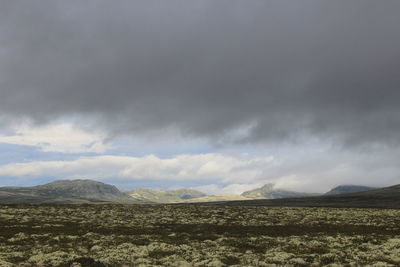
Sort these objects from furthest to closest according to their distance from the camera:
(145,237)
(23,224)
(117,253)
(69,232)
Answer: (23,224) < (69,232) < (145,237) < (117,253)

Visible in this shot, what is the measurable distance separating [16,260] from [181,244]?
14.3 metres

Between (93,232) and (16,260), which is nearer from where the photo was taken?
(16,260)

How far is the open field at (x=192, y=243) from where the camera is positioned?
26141mm

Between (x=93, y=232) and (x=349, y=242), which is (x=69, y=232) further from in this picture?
(x=349, y=242)

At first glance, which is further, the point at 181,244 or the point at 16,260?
the point at 181,244

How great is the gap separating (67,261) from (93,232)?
16.0 m

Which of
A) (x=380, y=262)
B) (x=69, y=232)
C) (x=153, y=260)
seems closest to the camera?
(x=380, y=262)

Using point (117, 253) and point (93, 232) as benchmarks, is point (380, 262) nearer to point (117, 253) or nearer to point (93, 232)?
point (117, 253)

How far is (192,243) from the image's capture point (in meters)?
34.2

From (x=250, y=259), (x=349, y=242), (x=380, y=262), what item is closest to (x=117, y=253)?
(x=250, y=259)

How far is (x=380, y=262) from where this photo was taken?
24656mm

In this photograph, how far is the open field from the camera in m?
26.1

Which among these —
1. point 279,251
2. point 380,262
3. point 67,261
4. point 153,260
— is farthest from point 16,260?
point 380,262

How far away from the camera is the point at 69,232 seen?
4097 centimetres
